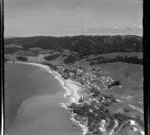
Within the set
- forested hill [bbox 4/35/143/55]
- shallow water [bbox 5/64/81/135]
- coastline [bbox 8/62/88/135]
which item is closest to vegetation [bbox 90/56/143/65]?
forested hill [bbox 4/35/143/55]

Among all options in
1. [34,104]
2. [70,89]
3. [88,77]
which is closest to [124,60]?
[88,77]

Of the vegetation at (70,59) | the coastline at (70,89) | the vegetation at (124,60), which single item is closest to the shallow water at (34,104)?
the coastline at (70,89)

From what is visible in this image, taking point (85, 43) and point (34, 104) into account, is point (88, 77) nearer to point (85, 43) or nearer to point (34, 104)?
point (85, 43)

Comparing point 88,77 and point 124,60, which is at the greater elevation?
point 124,60

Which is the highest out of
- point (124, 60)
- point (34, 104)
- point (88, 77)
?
point (124, 60)

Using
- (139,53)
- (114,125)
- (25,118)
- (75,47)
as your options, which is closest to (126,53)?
(139,53)
